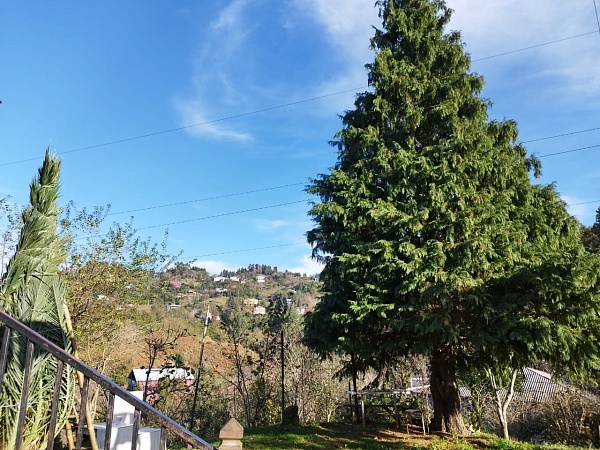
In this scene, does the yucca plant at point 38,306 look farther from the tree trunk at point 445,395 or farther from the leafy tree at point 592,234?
the leafy tree at point 592,234

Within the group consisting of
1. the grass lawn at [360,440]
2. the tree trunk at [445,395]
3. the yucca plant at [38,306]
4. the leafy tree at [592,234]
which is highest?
the leafy tree at [592,234]

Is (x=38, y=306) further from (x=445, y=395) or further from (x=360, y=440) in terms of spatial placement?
(x=445, y=395)

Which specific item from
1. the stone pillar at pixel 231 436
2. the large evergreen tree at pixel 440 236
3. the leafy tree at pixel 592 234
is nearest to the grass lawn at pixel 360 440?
the large evergreen tree at pixel 440 236

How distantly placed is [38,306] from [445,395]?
8342mm

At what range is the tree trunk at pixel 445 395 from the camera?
28.3ft

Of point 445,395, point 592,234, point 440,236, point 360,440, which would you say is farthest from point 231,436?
point 592,234

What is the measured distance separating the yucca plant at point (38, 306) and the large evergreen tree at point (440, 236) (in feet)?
17.3

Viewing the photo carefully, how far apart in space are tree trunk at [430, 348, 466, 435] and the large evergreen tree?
0.02m

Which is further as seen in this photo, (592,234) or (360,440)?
(592,234)

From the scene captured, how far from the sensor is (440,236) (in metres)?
7.90

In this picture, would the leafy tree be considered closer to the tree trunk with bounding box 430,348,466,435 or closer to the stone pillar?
the tree trunk with bounding box 430,348,466,435

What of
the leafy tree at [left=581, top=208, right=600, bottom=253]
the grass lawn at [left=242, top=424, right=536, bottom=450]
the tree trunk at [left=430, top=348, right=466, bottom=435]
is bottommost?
the grass lawn at [left=242, top=424, right=536, bottom=450]

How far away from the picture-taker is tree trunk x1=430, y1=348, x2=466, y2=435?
8.62 m

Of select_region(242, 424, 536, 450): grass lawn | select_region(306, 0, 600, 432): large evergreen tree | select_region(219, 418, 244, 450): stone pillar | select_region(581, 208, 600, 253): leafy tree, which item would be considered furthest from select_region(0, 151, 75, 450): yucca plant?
select_region(581, 208, 600, 253): leafy tree
